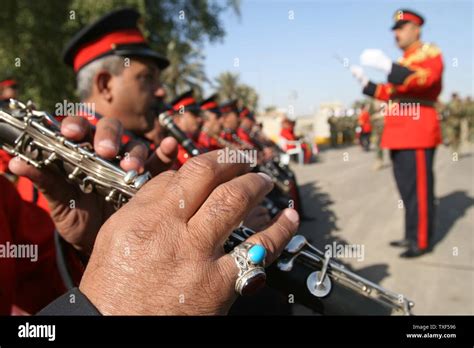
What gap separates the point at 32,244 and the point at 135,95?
1059 millimetres

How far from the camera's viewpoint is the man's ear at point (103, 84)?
218 cm

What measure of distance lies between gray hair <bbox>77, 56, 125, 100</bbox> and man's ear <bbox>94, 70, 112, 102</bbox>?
0.08 feet

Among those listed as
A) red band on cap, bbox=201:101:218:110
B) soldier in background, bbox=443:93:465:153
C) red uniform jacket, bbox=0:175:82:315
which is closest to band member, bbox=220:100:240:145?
red band on cap, bbox=201:101:218:110

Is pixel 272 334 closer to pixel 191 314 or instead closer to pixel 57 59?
pixel 191 314

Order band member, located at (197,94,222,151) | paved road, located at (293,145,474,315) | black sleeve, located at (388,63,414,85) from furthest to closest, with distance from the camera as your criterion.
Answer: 1. band member, located at (197,94,222,151)
2. black sleeve, located at (388,63,414,85)
3. paved road, located at (293,145,474,315)

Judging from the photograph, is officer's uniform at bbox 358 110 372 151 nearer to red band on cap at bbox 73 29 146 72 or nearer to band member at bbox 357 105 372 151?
band member at bbox 357 105 372 151

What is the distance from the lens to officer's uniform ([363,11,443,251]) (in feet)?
11.4

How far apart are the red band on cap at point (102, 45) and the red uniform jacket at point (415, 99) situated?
2.23m

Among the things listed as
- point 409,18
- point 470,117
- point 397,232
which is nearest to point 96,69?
point 409,18

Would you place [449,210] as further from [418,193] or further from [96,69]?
[96,69]

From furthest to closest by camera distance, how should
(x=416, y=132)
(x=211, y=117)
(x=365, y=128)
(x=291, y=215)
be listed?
1. (x=365, y=128)
2. (x=211, y=117)
3. (x=416, y=132)
4. (x=291, y=215)

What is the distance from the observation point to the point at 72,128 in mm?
1051

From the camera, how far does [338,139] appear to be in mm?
22047

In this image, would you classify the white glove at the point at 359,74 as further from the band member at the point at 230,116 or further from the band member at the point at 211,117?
the band member at the point at 230,116
